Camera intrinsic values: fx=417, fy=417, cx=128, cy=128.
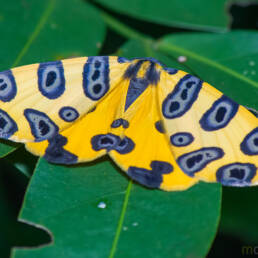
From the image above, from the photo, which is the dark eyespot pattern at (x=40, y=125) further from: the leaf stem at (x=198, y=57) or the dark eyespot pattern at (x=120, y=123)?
the leaf stem at (x=198, y=57)

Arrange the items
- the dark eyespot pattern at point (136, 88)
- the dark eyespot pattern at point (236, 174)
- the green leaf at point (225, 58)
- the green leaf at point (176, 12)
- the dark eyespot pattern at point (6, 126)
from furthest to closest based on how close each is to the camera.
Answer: the green leaf at point (176, 12), the green leaf at point (225, 58), the dark eyespot pattern at point (136, 88), the dark eyespot pattern at point (6, 126), the dark eyespot pattern at point (236, 174)

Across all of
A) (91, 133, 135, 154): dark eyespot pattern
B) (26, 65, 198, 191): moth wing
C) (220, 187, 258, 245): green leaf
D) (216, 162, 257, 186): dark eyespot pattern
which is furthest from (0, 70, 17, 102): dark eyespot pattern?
(220, 187, 258, 245): green leaf

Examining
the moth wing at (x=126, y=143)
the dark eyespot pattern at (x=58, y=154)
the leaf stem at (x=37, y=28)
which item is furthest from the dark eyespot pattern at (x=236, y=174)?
the leaf stem at (x=37, y=28)

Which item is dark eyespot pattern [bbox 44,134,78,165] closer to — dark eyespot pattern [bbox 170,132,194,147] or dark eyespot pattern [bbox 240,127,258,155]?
dark eyespot pattern [bbox 170,132,194,147]

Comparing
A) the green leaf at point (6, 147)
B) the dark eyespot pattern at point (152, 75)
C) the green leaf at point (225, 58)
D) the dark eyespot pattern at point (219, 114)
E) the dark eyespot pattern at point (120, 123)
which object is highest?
the green leaf at point (225, 58)

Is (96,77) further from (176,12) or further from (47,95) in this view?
(176,12)

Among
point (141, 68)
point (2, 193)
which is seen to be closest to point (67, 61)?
point (141, 68)

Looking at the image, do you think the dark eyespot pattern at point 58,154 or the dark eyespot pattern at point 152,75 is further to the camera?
the dark eyespot pattern at point 152,75
